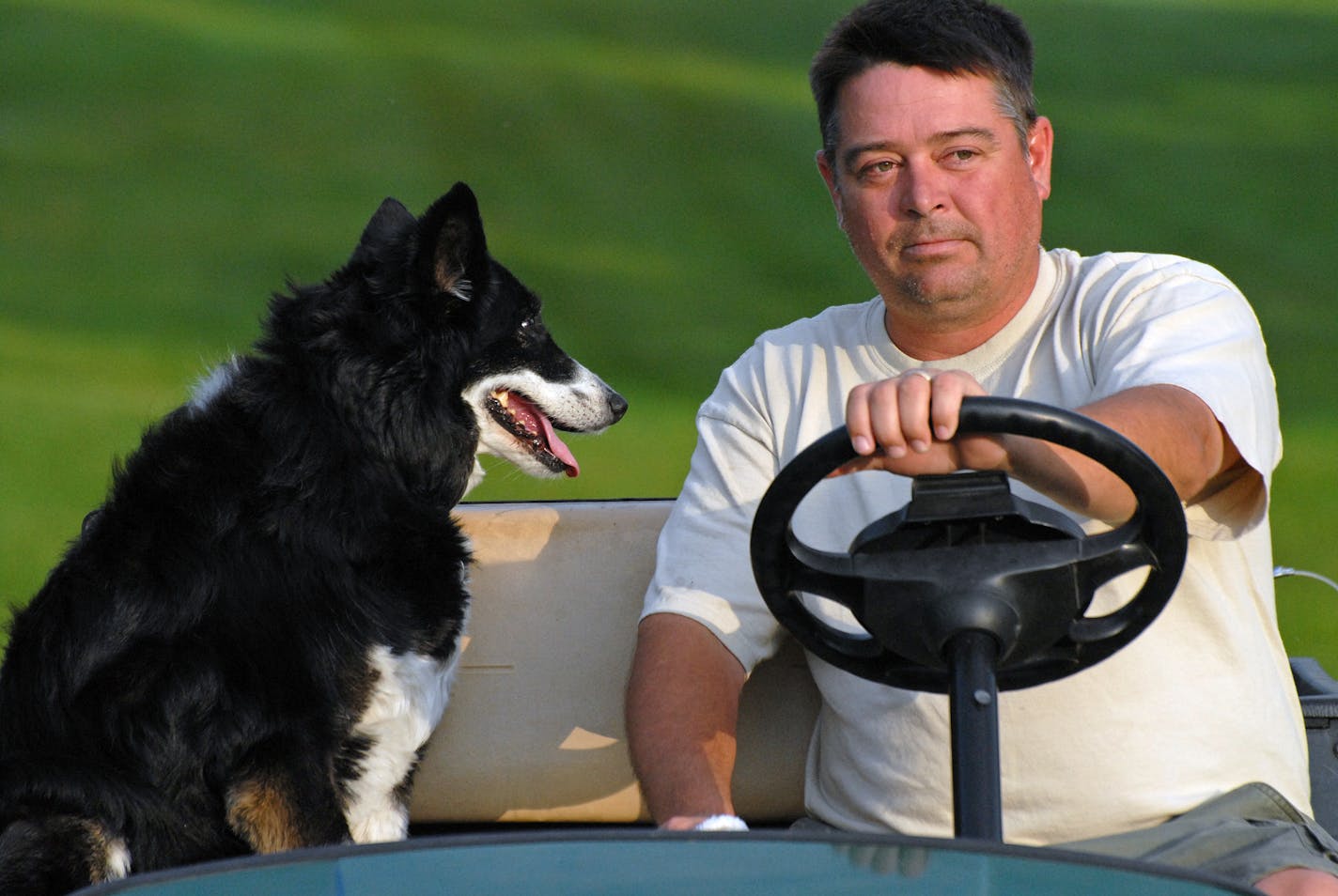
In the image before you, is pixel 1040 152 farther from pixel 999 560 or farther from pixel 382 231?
pixel 382 231

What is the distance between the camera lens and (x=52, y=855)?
Answer: 2.44 meters

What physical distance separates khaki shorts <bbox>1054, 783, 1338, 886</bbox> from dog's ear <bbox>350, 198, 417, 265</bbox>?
1.62 m

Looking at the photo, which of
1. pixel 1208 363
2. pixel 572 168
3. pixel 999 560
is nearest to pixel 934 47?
pixel 1208 363

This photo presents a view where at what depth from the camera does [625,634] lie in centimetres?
262

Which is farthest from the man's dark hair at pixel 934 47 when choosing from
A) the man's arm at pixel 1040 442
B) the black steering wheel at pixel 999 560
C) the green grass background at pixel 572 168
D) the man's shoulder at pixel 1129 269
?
the green grass background at pixel 572 168

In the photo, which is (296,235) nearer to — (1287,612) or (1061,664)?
(1287,612)

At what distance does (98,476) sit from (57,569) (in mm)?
2635

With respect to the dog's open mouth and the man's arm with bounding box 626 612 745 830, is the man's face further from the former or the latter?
the dog's open mouth

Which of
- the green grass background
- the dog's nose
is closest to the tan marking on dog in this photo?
the dog's nose

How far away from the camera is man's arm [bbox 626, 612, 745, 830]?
6.99ft

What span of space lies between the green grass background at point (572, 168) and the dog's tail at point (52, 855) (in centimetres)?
294

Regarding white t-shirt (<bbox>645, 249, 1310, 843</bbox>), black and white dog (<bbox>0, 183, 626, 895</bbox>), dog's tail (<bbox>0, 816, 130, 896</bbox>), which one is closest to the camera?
white t-shirt (<bbox>645, 249, 1310, 843</bbox>)

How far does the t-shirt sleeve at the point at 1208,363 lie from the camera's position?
1.83m

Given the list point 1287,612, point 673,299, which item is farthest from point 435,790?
point 673,299
